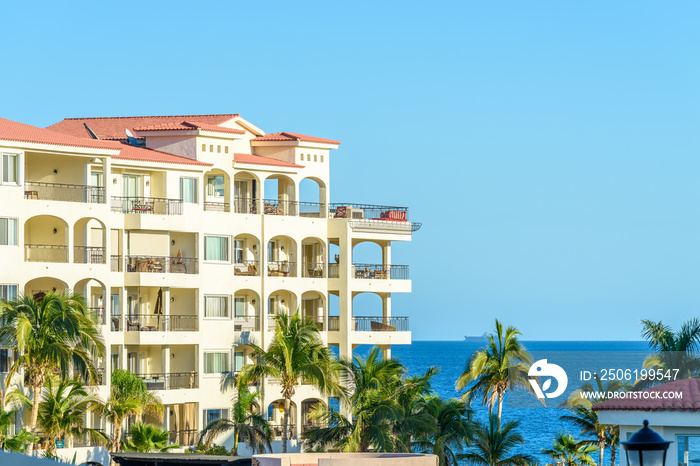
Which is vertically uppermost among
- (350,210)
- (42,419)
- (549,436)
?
(350,210)

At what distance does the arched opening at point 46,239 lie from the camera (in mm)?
58906

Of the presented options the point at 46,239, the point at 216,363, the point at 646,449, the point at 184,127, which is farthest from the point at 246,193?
the point at 646,449

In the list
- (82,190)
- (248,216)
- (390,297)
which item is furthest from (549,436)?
(82,190)

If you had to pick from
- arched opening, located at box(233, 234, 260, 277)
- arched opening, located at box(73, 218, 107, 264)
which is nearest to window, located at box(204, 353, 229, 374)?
arched opening, located at box(233, 234, 260, 277)

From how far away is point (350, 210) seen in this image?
7094cm

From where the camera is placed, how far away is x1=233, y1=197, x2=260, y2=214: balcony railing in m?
67.9

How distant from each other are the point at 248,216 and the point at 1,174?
14570 mm

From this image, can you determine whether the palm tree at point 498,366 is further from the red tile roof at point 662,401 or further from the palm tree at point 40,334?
the red tile roof at point 662,401

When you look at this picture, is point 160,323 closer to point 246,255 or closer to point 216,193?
point 246,255

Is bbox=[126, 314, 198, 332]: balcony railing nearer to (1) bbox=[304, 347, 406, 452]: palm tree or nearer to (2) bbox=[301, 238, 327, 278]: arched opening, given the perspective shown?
(2) bbox=[301, 238, 327, 278]: arched opening

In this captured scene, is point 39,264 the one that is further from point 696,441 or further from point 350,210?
point 696,441

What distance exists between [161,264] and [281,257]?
30.7 ft

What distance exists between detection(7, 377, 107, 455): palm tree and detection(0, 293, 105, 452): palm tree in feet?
1.85

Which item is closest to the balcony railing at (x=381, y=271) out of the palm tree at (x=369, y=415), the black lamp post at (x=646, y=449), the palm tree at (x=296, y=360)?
the palm tree at (x=296, y=360)
